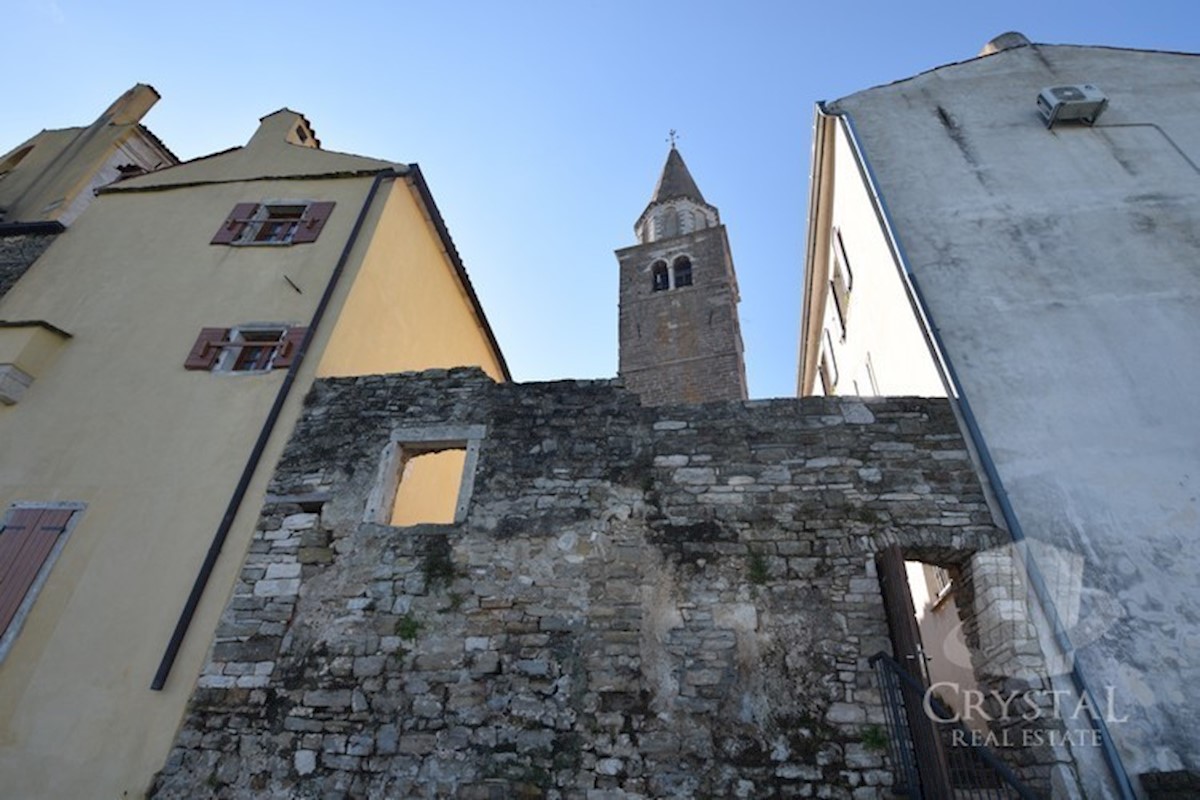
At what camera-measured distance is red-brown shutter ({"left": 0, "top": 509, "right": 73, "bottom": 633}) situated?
557 cm

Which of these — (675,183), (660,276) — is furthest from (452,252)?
(675,183)

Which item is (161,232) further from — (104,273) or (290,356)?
(290,356)

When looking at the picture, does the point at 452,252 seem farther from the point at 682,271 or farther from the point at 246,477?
the point at 682,271

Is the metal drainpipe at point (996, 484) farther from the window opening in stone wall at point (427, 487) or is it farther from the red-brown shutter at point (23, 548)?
the red-brown shutter at point (23, 548)

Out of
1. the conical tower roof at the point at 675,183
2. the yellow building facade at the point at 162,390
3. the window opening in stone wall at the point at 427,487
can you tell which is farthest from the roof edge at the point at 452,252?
the conical tower roof at the point at 675,183

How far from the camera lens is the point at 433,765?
15.3 feet

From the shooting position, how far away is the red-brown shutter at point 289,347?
6.96m

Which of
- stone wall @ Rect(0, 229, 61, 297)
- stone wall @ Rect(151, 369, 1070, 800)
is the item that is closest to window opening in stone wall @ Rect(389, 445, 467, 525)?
stone wall @ Rect(151, 369, 1070, 800)

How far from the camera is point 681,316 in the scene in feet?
66.1

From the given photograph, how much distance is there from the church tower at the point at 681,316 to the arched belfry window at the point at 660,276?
4 centimetres

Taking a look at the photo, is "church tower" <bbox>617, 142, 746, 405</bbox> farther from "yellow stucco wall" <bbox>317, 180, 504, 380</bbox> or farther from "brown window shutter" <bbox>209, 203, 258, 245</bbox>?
"brown window shutter" <bbox>209, 203, 258, 245</bbox>

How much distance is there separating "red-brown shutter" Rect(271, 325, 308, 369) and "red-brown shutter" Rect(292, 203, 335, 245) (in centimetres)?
159

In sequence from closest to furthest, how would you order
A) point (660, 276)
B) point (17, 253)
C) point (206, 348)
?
point (206, 348), point (17, 253), point (660, 276)

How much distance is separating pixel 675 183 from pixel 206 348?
2296cm
